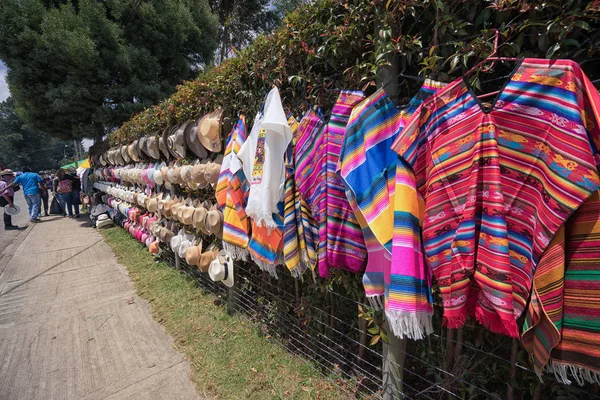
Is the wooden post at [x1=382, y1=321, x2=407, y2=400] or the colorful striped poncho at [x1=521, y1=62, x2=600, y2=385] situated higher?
the colorful striped poncho at [x1=521, y1=62, x2=600, y2=385]

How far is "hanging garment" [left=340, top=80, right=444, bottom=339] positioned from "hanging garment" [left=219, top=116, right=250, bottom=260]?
1.23 metres

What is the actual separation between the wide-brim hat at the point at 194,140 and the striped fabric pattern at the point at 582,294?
3101 mm

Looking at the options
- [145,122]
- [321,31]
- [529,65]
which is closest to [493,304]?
[529,65]

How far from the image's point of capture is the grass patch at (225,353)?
2.26 metres

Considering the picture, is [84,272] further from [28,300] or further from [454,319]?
[454,319]

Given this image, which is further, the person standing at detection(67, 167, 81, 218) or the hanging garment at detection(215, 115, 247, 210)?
the person standing at detection(67, 167, 81, 218)

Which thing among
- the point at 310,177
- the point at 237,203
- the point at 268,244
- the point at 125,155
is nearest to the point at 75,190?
the point at 125,155

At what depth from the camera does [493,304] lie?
1.03 m

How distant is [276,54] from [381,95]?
1.19 metres

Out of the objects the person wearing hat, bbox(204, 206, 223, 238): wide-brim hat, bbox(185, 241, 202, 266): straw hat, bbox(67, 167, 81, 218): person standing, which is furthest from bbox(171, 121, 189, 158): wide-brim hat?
bbox(67, 167, 81, 218): person standing

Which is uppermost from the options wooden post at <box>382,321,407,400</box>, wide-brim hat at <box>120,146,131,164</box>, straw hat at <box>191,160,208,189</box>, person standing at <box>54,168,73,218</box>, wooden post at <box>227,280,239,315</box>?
wide-brim hat at <box>120,146,131,164</box>

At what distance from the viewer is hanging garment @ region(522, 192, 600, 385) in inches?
34.4

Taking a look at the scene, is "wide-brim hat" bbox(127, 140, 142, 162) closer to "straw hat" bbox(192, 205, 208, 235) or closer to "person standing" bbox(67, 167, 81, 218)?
"straw hat" bbox(192, 205, 208, 235)

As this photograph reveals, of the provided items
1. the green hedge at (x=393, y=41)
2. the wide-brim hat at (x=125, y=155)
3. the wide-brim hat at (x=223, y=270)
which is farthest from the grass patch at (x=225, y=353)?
the wide-brim hat at (x=125, y=155)
